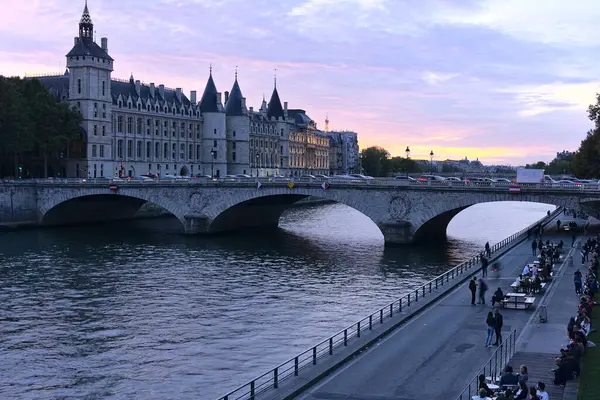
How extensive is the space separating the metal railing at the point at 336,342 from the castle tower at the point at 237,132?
100m

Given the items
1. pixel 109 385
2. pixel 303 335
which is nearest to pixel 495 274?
pixel 303 335

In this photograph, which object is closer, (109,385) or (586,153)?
(109,385)

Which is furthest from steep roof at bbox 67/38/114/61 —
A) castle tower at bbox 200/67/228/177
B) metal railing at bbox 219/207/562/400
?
metal railing at bbox 219/207/562/400

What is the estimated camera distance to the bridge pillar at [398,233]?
73188 millimetres

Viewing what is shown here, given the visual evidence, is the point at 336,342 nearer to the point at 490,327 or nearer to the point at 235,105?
the point at 490,327

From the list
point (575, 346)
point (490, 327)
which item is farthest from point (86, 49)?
point (575, 346)

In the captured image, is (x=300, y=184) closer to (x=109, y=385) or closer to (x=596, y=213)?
(x=596, y=213)

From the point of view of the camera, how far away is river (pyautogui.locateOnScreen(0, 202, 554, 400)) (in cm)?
3180

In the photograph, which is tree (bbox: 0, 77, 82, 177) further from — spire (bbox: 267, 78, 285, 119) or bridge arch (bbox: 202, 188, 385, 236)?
spire (bbox: 267, 78, 285, 119)

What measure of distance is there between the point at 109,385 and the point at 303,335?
35.4ft

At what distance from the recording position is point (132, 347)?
35969 mm

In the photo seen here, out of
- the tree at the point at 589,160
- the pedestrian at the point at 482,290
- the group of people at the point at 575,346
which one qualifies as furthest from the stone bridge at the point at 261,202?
the group of people at the point at 575,346

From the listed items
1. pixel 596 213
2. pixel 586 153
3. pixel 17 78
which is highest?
pixel 17 78

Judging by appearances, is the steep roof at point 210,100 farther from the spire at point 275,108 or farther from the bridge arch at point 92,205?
the bridge arch at point 92,205
